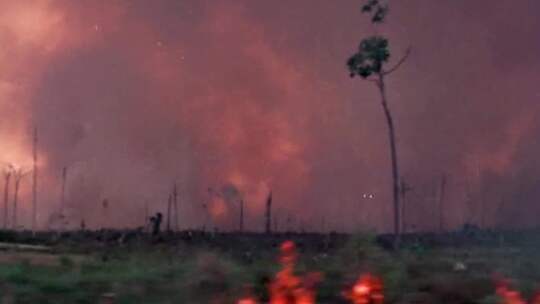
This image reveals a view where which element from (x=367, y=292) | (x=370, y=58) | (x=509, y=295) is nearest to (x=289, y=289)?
(x=367, y=292)

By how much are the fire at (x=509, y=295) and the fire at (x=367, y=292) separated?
1467 mm

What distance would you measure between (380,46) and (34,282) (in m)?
23.9

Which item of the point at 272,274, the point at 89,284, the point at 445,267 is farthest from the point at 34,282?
the point at 445,267

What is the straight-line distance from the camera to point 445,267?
53.3 ft

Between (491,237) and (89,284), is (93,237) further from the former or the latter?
(89,284)

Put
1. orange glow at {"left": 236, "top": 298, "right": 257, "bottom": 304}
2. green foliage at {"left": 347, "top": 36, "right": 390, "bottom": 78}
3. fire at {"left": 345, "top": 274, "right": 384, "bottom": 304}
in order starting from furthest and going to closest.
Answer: green foliage at {"left": 347, "top": 36, "right": 390, "bottom": 78} < fire at {"left": 345, "top": 274, "right": 384, "bottom": 304} < orange glow at {"left": 236, "top": 298, "right": 257, "bottom": 304}

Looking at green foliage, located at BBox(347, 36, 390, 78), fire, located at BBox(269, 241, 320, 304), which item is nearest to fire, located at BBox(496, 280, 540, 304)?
fire, located at BBox(269, 241, 320, 304)

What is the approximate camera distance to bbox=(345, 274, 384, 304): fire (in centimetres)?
1225

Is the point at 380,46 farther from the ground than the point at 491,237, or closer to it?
farther from the ground

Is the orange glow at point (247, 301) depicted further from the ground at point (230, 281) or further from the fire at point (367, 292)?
the fire at point (367, 292)

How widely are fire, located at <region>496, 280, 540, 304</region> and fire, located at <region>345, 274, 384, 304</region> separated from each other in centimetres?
147

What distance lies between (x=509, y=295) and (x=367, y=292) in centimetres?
168

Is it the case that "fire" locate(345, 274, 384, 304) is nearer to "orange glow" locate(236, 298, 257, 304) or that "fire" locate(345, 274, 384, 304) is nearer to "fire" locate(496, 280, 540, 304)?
"orange glow" locate(236, 298, 257, 304)

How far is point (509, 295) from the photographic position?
12.2 meters
